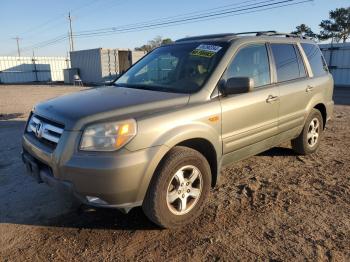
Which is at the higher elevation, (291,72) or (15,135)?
(291,72)

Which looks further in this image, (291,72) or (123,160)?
(291,72)

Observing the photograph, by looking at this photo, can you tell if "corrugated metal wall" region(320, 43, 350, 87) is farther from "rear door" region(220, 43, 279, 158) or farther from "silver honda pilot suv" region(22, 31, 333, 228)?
"rear door" region(220, 43, 279, 158)

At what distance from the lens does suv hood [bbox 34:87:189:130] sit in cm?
305

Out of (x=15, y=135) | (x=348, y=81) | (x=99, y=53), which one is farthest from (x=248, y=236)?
(x=99, y=53)

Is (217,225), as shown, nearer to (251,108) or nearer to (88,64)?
(251,108)

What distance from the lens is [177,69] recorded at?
4.12 metres

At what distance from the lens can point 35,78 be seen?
125 ft

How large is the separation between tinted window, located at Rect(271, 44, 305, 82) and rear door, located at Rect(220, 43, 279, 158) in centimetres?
25

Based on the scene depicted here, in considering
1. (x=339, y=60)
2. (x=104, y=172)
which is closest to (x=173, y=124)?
(x=104, y=172)

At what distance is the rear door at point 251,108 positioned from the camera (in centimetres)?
386

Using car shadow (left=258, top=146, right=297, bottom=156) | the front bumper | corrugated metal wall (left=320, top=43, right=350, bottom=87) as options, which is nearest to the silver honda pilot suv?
the front bumper

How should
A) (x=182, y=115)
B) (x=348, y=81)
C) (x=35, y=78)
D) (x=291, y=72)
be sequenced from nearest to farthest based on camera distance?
(x=182, y=115), (x=291, y=72), (x=348, y=81), (x=35, y=78)

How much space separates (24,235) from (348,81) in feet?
69.2

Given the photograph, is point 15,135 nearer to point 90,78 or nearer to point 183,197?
point 183,197
